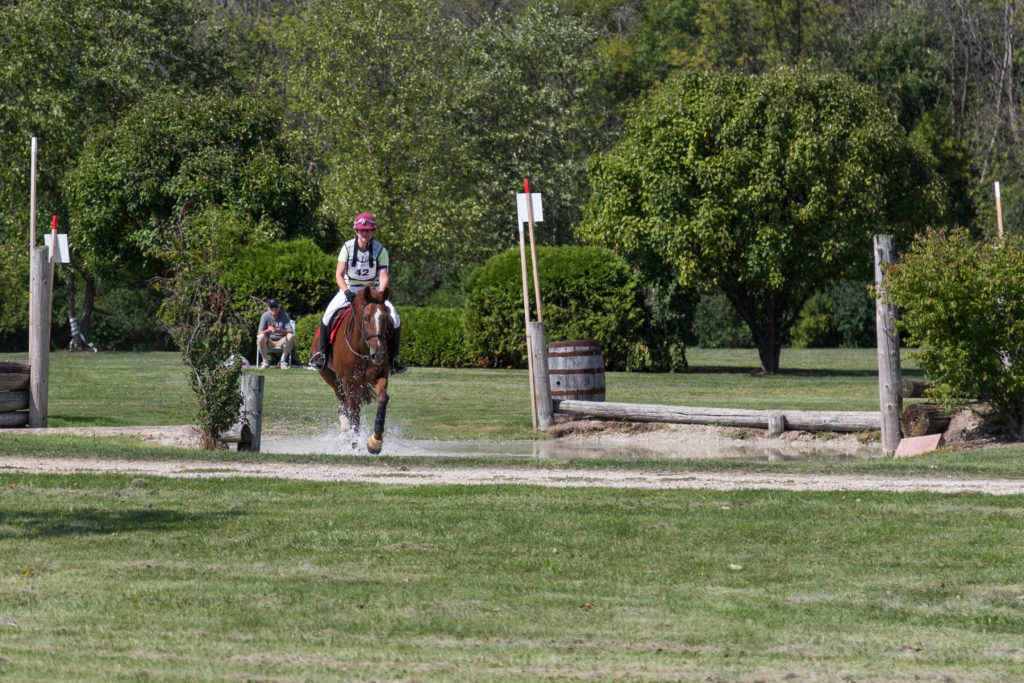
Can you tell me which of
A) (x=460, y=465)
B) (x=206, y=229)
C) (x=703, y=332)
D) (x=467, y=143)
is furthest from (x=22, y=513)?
(x=703, y=332)

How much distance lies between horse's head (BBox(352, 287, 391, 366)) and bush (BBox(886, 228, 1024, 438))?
571 cm

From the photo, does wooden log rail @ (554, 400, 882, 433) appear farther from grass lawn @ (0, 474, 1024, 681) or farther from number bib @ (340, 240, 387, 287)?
grass lawn @ (0, 474, 1024, 681)

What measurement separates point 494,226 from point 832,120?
21.2 m

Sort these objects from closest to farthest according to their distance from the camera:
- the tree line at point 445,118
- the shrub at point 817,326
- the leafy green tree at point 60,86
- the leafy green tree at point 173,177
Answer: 1. the tree line at point 445,118
2. the leafy green tree at point 173,177
3. the leafy green tree at point 60,86
4. the shrub at point 817,326

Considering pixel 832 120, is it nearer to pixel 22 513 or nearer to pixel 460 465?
pixel 460 465

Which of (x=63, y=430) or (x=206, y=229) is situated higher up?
(x=206, y=229)

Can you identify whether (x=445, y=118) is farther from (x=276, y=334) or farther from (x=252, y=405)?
(x=252, y=405)

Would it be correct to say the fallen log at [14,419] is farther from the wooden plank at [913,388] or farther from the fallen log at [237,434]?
the wooden plank at [913,388]

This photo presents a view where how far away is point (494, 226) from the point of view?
50219mm

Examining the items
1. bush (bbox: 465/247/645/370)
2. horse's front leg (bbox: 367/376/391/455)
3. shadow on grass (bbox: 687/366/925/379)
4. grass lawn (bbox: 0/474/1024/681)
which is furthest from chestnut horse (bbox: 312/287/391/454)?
shadow on grass (bbox: 687/366/925/379)

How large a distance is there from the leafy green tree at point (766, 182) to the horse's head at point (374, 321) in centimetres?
1638

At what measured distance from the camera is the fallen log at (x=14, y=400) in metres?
16.8

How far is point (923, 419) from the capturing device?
16.1m

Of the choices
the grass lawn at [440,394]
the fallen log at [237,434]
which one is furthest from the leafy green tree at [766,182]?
the fallen log at [237,434]
